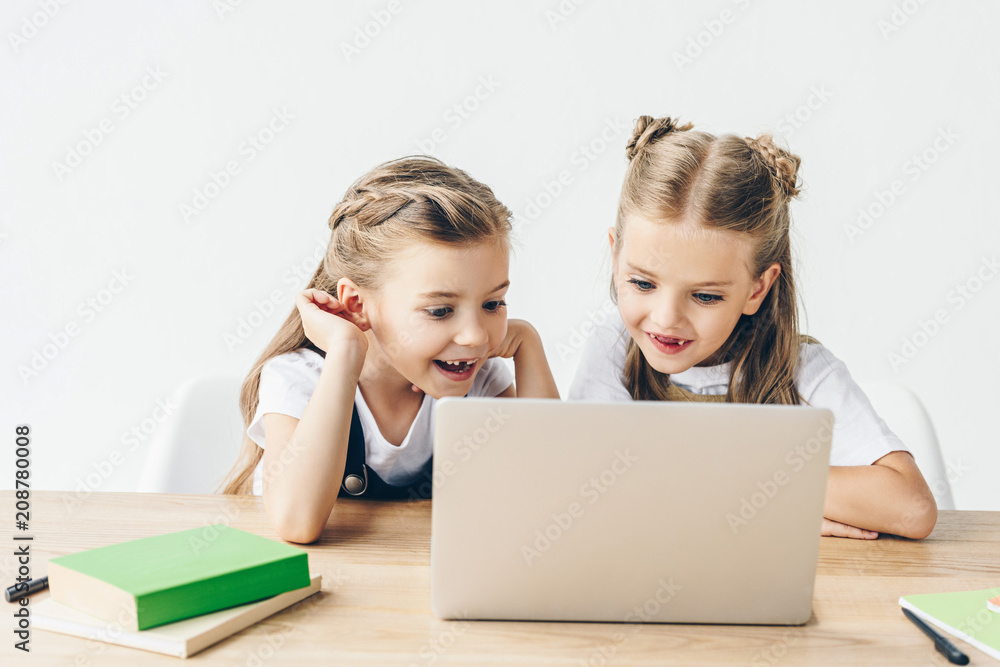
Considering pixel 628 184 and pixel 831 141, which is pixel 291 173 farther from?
pixel 831 141

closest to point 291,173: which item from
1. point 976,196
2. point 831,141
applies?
point 831,141

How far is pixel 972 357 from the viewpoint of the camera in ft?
8.40

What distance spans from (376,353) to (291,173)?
1.20 m

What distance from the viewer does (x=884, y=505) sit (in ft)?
3.76

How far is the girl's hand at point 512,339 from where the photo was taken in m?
1.53

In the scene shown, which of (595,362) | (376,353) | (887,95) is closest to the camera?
(376,353)

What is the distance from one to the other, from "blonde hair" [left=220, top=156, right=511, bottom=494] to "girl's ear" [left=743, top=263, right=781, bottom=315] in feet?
1.51
